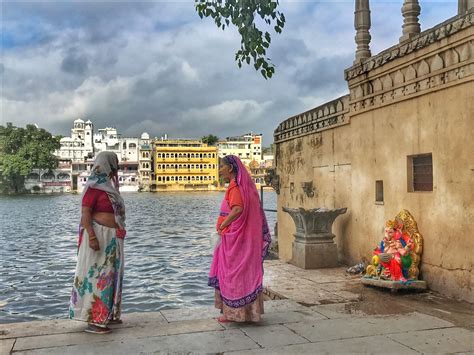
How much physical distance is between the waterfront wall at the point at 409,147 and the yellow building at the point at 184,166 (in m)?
88.0

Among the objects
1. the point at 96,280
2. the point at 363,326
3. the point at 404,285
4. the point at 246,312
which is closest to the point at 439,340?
the point at 363,326

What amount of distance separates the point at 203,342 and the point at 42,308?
18.5 feet

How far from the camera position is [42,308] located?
8.80 meters

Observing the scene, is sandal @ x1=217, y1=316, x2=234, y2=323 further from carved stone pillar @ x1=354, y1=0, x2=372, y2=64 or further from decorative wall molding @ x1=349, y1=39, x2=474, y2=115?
carved stone pillar @ x1=354, y1=0, x2=372, y2=64

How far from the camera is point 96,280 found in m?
4.49

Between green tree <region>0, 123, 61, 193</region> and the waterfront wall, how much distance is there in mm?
84122

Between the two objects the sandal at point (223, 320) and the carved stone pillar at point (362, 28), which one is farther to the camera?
the carved stone pillar at point (362, 28)

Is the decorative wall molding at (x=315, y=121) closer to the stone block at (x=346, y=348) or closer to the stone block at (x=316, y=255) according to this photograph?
the stone block at (x=316, y=255)

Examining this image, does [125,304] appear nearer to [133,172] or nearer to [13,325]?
[13,325]

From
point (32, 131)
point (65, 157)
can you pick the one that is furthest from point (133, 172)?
point (32, 131)

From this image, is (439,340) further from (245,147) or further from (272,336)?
(245,147)

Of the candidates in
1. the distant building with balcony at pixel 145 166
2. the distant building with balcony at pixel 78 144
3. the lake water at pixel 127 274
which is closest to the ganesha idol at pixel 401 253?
the lake water at pixel 127 274

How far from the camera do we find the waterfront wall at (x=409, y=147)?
17.3 feet

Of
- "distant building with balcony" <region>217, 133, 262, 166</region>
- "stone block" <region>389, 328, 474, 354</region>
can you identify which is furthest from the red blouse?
"distant building with balcony" <region>217, 133, 262, 166</region>
